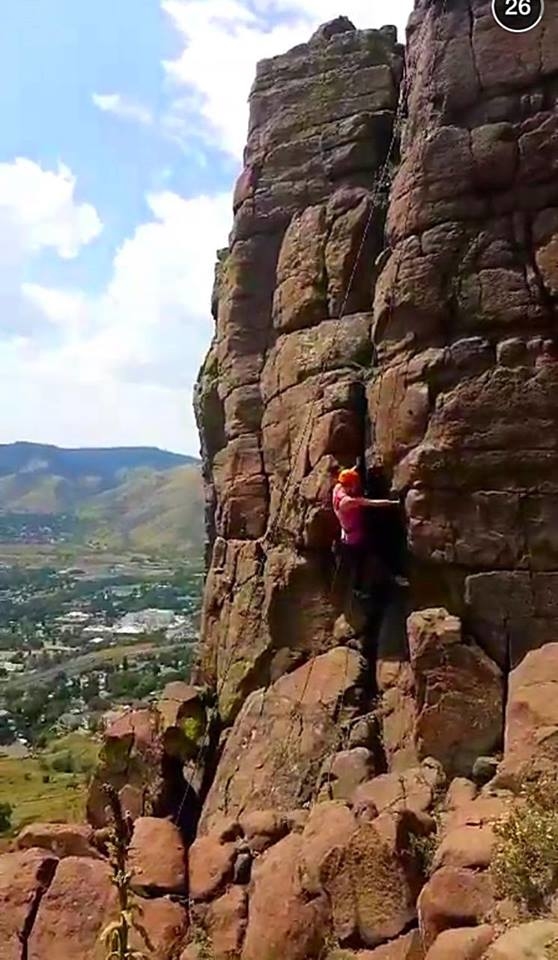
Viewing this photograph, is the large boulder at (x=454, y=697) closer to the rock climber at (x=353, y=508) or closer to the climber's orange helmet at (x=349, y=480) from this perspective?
the rock climber at (x=353, y=508)

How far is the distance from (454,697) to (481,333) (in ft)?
25.3

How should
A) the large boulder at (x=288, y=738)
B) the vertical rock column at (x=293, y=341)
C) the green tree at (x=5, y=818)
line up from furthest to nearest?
the green tree at (x=5, y=818), the vertical rock column at (x=293, y=341), the large boulder at (x=288, y=738)

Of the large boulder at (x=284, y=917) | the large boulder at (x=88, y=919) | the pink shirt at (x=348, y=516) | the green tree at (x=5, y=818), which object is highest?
the pink shirt at (x=348, y=516)

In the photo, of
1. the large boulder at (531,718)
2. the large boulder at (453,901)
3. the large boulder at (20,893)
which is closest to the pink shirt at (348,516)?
the large boulder at (531,718)

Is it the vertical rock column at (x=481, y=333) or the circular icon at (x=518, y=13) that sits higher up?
the circular icon at (x=518, y=13)

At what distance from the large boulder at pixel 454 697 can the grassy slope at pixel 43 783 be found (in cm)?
5530

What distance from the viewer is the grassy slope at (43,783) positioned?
2983 inches

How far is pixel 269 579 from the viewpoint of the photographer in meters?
24.5

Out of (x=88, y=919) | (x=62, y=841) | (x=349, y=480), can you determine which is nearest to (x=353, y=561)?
(x=349, y=480)

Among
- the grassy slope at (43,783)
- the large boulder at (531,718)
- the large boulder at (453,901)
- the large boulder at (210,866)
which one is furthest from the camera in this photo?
the grassy slope at (43,783)

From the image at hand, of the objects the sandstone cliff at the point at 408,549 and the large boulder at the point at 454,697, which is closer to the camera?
the sandstone cliff at the point at 408,549

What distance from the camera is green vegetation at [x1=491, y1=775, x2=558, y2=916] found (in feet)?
40.9

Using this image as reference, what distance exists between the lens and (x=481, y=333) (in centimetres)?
1991

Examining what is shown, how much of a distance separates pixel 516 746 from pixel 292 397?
1150 centimetres
